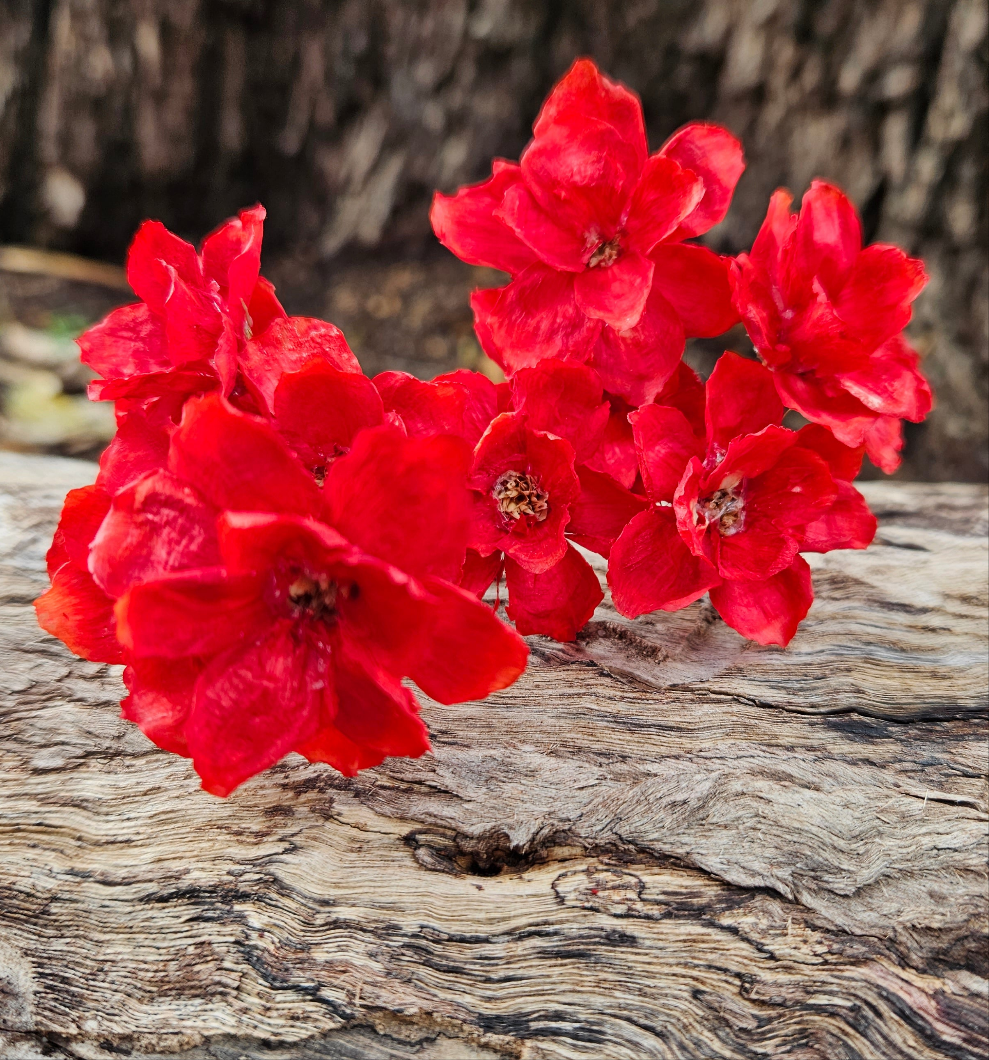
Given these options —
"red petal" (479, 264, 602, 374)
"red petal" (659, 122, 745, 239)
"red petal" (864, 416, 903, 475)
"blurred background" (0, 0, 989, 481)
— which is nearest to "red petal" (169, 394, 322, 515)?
"red petal" (479, 264, 602, 374)

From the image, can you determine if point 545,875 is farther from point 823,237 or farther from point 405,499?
point 823,237

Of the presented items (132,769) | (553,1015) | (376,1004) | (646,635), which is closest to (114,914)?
(132,769)

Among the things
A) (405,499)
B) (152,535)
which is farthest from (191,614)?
(405,499)

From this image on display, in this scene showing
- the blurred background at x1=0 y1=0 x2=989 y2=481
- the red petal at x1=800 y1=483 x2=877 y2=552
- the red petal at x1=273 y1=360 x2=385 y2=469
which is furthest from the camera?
the blurred background at x1=0 y1=0 x2=989 y2=481

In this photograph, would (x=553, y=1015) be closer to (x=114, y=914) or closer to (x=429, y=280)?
(x=114, y=914)

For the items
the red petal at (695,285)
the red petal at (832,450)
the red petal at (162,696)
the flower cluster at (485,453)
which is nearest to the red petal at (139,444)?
the flower cluster at (485,453)

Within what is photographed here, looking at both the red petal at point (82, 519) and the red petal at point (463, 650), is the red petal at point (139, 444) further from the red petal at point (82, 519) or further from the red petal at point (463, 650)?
the red petal at point (463, 650)

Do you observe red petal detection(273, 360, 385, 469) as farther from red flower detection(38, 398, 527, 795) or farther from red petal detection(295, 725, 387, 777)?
red petal detection(295, 725, 387, 777)
